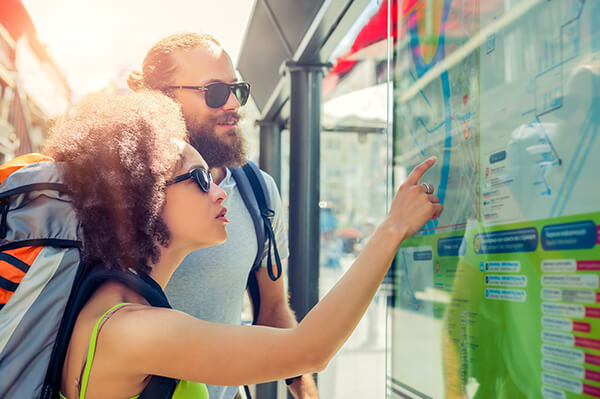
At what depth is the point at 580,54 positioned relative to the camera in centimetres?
85

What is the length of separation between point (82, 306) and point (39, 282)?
0.12 meters

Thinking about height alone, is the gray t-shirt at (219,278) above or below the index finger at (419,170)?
below

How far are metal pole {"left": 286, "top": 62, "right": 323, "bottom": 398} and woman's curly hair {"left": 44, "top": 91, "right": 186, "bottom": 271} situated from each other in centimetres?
127

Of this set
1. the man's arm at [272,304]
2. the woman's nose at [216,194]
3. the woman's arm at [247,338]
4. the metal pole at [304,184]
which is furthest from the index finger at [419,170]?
the metal pole at [304,184]

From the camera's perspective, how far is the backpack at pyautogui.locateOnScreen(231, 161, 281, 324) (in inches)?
80.6

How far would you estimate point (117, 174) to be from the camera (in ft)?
4.75

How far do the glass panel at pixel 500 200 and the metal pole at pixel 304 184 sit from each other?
121cm

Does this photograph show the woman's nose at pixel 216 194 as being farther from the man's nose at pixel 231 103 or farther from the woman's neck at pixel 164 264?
the man's nose at pixel 231 103

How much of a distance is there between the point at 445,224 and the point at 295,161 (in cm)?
158

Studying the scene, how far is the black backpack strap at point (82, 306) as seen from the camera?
1242mm

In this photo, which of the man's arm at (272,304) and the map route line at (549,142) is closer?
the map route line at (549,142)

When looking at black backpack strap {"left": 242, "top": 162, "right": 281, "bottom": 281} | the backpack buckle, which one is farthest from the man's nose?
the backpack buckle

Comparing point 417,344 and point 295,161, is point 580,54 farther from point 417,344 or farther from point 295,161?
point 295,161

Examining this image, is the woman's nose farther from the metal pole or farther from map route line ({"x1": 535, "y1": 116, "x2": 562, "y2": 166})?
the metal pole
